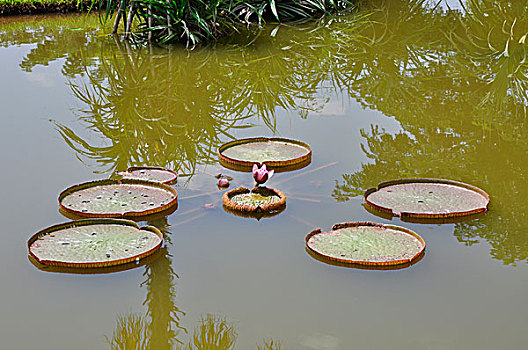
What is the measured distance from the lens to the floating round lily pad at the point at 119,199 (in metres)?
3.49

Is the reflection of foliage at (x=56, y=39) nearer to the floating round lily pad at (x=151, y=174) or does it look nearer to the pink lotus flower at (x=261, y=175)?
the floating round lily pad at (x=151, y=174)

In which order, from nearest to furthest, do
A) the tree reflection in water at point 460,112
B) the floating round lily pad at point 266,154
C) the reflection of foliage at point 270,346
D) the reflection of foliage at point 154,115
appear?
the reflection of foliage at point 270,346, the tree reflection in water at point 460,112, the floating round lily pad at point 266,154, the reflection of foliage at point 154,115

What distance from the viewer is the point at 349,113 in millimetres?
5508

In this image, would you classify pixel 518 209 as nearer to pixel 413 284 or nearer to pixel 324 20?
pixel 413 284

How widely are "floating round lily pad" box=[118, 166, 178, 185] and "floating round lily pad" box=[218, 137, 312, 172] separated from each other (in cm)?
43

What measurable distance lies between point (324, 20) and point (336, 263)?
22.5 feet

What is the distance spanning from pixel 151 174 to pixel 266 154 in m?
0.77

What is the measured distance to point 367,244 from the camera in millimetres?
3094

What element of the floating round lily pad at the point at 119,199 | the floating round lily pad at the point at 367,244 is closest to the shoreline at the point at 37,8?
the floating round lily pad at the point at 119,199

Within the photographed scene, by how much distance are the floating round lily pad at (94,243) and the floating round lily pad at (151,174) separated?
0.67 metres

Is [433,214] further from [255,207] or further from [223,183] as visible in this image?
[223,183]

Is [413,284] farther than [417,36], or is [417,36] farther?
[417,36]

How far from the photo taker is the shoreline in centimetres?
1051

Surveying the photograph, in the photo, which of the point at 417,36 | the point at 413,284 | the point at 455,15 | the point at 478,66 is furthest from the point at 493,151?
the point at 455,15
